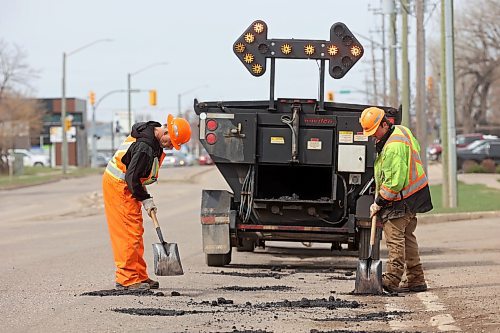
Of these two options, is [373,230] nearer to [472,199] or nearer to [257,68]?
[257,68]

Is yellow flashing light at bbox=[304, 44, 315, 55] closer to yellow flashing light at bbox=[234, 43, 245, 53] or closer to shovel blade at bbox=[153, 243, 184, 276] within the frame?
yellow flashing light at bbox=[234, 43, 245, 53]

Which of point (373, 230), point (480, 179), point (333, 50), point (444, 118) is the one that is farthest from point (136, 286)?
point (480, 179)

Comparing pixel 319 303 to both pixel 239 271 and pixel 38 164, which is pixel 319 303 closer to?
pixel 239 271

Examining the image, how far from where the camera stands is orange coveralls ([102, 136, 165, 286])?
10367 millimetres

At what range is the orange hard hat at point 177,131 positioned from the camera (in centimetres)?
1059

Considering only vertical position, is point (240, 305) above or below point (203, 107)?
below

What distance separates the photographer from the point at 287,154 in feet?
42.9

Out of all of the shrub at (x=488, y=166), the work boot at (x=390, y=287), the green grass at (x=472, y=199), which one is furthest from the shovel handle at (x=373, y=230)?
the shrub at (x=488, y=166)

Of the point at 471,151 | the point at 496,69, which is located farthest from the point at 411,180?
the point at 496,69

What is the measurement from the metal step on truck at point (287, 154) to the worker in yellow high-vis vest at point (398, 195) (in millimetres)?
2025

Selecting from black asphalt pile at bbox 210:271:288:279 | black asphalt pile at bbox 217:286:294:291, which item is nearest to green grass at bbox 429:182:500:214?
black asphalt pile at bbox 210:271:288:279

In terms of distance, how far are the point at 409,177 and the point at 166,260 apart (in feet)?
8.49

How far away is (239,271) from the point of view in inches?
514

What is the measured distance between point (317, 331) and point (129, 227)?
3098 millimetres
